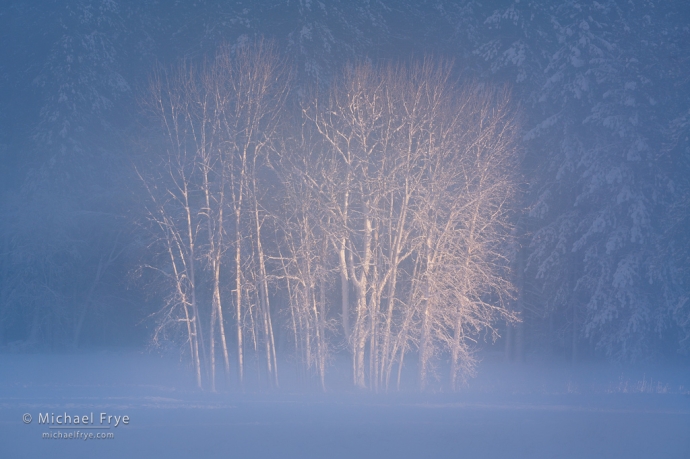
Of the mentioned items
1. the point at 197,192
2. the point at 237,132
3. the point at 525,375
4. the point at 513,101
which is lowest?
the point at 525,375

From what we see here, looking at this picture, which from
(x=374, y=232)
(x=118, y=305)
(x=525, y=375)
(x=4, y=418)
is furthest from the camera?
A: (x=118, y=305)

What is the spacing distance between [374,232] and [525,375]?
929 cm

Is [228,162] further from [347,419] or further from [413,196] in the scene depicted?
[347,419]

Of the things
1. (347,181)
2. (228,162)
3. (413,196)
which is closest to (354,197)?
(347,181)

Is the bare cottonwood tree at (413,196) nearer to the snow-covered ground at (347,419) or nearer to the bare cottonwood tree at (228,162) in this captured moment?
the bare cottonwood tree at (228,162)

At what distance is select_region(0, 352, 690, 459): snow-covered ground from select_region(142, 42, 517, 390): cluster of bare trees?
77.4 inches

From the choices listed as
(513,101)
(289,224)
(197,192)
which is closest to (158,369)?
(197,192)

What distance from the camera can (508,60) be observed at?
25219mm

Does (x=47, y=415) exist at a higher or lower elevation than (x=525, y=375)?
higher

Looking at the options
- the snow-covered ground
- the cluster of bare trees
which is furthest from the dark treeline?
the snow-covered ground

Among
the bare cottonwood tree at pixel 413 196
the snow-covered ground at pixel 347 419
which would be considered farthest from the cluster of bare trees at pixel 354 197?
the snow-covered ground at pixel 347 419

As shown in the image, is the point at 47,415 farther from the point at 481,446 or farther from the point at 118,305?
the point at 118,305

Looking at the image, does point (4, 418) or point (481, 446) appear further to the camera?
point (4, 418)

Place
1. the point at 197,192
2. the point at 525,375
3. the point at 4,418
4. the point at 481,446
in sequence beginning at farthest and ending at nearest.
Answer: the point at 525,375 → the point at 197,192 → the point at 4,418 → the point at 481,446
